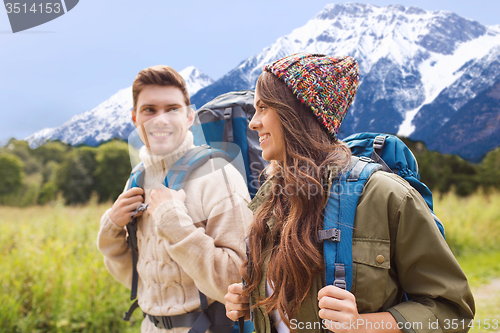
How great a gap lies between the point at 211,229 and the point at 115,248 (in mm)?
731

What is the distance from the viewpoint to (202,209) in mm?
1714

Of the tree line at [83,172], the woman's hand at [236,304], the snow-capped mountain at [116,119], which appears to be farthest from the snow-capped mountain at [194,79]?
the tree line at [83,172]

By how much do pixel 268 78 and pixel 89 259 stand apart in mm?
4103

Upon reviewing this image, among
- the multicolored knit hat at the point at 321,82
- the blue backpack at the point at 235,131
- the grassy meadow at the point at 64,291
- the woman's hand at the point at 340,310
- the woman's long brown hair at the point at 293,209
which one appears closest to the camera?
the woman's hand at the point at 340,310

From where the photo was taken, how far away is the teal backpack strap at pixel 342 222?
977 mm

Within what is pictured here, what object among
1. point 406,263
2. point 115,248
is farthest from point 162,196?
point 406,263

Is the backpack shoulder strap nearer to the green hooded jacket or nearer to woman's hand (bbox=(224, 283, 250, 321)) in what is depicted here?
woman's hand (bbox=(224, 283, 250, 321))

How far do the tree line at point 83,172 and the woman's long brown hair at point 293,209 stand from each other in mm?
17437

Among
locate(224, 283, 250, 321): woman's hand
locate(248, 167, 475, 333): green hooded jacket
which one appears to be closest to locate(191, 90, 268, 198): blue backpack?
locate(224, 283, 250, 321): woman's hand

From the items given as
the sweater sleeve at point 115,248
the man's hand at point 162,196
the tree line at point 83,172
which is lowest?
the tree line at point 83,172

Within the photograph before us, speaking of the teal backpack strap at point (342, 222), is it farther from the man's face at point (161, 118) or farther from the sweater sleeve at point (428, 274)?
the man's face at point (161, 118)

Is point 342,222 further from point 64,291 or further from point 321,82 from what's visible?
point 64,291

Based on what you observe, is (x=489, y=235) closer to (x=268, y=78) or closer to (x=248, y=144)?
(x=248, y=144)

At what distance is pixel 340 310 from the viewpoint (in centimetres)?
93
